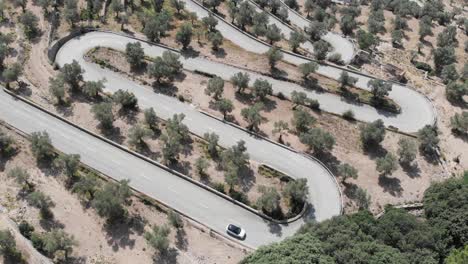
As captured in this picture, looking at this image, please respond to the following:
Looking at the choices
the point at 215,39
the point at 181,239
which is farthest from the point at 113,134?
the point at 215,39

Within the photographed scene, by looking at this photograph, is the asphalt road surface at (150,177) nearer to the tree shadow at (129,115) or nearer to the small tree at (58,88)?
the small tree at (58,88)

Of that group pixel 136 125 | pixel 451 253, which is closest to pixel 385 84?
pixel 451 253

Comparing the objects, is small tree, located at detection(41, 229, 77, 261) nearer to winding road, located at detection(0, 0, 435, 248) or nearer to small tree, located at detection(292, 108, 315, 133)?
winding road, located at detection(0, 0, 435, 248)

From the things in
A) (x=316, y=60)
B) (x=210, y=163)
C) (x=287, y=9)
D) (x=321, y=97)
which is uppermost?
(x=287, y=9)

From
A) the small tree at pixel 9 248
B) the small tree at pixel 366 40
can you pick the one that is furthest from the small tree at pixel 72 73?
the small tree at pixel 366 40

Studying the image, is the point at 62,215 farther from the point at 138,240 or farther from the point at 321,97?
the point at 321,97
